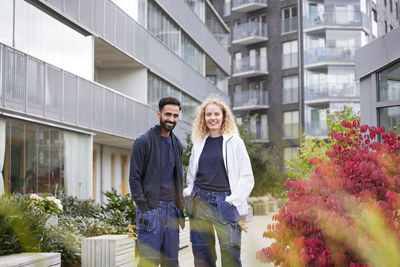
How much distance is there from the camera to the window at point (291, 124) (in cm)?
5422

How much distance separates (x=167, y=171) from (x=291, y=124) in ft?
163

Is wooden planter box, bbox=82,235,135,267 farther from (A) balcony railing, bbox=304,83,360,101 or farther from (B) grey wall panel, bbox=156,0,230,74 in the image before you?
(A) balcony railing, bbox=304,83,360,101

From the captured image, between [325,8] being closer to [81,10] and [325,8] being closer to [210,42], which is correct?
[210,42]

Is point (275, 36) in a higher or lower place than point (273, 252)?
higher

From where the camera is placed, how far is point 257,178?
32.2 m

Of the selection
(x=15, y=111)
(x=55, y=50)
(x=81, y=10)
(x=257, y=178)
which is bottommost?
(x=257, y=178)

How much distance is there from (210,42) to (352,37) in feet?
58.8

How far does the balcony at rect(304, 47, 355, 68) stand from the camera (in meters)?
51.2

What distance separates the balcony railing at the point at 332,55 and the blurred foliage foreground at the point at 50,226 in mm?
39798

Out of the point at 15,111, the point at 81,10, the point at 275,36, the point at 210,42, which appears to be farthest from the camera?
the point at 275,36

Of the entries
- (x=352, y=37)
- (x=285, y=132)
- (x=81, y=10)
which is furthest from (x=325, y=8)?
(x=81, y=10)

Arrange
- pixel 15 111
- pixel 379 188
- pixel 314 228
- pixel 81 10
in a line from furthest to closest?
1. pixel 81 10
2. pixel 15 111
3. pixel 379 188
4. pixel 314 228

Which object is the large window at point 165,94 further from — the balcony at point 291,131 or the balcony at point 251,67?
the balcony at point 251,67

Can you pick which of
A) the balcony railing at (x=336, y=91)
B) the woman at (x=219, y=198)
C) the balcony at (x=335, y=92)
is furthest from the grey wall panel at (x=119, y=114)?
the balcony railing at (x=336, y=91)
